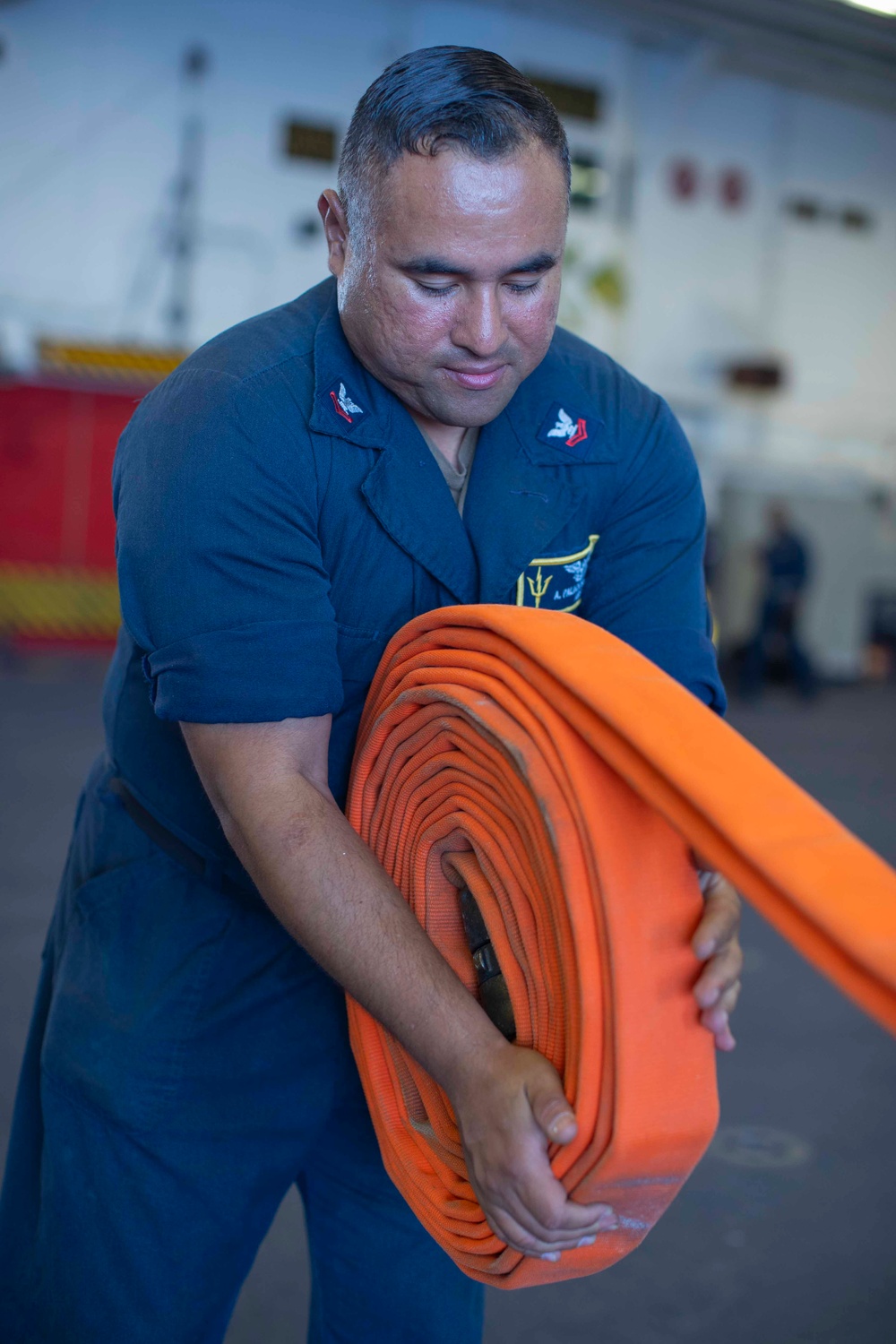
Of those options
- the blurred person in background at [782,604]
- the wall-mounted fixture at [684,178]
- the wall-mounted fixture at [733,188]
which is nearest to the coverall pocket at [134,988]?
the blurred person in background at [782,604]

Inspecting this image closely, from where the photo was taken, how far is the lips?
1189mm

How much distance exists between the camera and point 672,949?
0.97m

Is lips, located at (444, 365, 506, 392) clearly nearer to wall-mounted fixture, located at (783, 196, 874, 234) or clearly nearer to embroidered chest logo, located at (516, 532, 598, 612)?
embroidered chest logo, located at (516, 532, 598, 612)

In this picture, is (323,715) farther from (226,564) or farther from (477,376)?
(477,376)

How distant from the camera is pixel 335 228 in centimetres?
125

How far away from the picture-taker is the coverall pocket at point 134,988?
139cm

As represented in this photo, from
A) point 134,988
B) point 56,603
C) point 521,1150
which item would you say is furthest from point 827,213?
point 521,1150

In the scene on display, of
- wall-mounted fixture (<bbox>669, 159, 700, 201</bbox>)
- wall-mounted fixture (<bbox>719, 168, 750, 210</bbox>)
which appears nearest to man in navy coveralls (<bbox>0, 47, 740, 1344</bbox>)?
wall-mounted fixture (<bbox>669, 159, 700, 201</bbox>)

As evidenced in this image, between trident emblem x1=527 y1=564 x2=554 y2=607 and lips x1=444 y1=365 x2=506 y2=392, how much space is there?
23cm

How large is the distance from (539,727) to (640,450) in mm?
554

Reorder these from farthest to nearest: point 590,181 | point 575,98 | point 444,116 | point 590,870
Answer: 1. point 590,181
2. point 575,98
3. point 444,116
4. point 590,870

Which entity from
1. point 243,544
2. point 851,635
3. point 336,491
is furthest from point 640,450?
point 851,635

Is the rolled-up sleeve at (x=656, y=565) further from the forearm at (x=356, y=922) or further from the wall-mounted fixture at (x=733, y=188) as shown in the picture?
the wall-mounted fixture at (x=733, y=188)

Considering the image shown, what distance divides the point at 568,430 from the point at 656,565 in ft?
0.61
